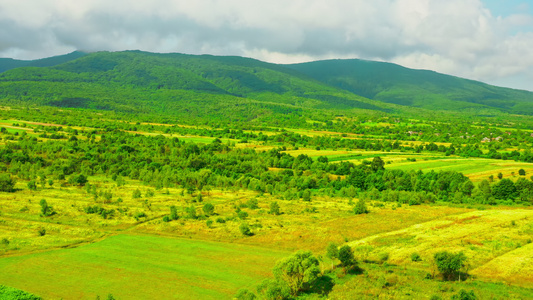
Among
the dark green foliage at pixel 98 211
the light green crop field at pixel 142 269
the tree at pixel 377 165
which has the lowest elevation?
the light green crop field at pixel 142 269

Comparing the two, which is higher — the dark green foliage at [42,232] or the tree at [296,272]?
the tree at [296,272]

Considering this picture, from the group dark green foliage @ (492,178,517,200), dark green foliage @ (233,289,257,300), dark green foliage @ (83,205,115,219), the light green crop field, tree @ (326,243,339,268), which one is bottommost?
the light green crop field

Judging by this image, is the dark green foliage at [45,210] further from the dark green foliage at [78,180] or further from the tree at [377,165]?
the tree at [377,165]

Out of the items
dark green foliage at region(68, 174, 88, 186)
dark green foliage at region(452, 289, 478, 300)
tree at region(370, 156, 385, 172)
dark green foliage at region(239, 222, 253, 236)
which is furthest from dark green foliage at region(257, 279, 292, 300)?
tree at region(370, 156, 385, 172)

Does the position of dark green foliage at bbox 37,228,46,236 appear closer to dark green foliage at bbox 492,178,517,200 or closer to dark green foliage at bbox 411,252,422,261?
dark green foliage at bbox 411,252,422,261

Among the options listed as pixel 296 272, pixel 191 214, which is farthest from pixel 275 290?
pixel 191 214

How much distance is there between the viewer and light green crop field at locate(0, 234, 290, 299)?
142 feet

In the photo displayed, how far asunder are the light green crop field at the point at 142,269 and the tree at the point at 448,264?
19911 mm

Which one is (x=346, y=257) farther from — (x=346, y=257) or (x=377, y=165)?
(x=377, y=165)

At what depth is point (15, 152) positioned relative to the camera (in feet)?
422

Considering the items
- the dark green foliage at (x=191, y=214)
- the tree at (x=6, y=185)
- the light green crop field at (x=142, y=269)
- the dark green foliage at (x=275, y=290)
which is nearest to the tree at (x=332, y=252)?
the light green crop field at (x=142, y=269)

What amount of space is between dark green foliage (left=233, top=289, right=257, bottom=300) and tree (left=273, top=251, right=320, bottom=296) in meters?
4.15

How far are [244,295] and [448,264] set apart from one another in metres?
23.7

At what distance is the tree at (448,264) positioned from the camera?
45.4 metres
